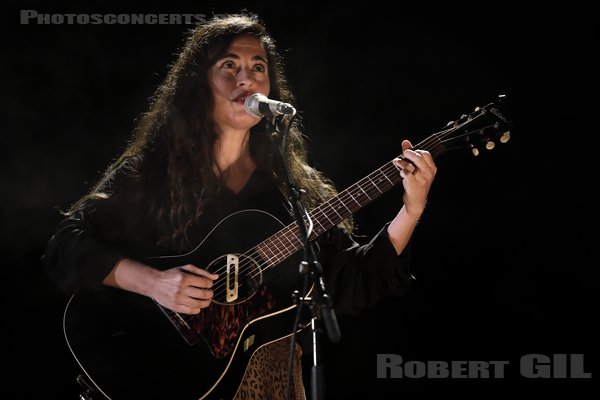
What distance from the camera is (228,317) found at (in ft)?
6.89

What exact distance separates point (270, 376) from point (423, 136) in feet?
5.26

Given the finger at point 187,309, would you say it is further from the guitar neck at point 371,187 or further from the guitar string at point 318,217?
the guitar neck at point 371,187

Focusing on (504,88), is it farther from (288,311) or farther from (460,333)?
(288,311)

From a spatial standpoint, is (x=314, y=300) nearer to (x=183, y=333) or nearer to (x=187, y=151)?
(x=183, y=333)

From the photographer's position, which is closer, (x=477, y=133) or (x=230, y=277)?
(x=230, y=277)

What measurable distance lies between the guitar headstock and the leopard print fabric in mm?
837

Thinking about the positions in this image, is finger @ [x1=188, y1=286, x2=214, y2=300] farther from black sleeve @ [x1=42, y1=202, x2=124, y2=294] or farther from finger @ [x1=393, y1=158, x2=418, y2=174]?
finger @ [x1=393, y1=158, x2=418, y2=174]

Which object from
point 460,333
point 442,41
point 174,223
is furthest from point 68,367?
point 442,41

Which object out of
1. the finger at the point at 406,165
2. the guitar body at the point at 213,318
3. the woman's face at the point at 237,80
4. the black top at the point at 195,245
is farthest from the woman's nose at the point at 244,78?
the finger at the point at 406,165

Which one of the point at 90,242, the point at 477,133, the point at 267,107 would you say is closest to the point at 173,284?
the point at 90,242

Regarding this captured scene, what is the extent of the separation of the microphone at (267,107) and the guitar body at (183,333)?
455mm

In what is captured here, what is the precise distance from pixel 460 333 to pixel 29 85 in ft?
7.67

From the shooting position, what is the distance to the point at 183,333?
6.83ft

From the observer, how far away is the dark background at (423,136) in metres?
3.04
